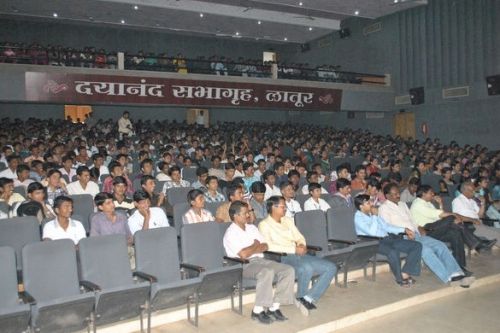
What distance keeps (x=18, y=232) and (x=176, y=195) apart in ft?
7.40

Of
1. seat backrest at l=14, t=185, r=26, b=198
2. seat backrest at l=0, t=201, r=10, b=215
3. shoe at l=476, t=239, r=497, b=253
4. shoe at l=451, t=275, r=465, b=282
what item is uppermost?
seat backrest at l=14, t=185, r=26, b=198

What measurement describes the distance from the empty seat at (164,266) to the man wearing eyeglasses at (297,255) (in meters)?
0.98

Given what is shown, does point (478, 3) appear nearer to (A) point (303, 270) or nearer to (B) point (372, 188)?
(B) point (372, 188)

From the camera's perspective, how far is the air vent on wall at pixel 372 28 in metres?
18.1

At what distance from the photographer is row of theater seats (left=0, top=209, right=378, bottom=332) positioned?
3104 millimetres

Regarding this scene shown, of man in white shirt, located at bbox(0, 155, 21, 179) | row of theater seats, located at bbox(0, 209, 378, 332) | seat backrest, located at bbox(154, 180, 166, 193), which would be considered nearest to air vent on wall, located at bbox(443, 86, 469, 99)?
seat backrest, located at bbox(154, 180, 166, 193)

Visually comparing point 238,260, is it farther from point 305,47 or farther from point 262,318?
point 305,47

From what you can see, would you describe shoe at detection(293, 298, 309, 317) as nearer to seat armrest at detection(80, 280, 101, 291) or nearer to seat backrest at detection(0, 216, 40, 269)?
seat armrest at detection(80, 280, 101, 291)

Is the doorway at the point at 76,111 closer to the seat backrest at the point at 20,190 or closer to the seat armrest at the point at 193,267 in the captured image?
the seat backrest at the point at 20,190

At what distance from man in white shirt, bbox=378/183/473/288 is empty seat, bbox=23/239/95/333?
357cm

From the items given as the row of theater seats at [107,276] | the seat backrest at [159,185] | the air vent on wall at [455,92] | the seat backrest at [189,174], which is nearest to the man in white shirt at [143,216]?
the row of theater seats at [107,276]

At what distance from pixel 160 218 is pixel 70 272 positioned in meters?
1.36

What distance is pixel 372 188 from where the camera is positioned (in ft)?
19.8

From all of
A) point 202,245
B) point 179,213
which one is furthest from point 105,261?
point 179,213
